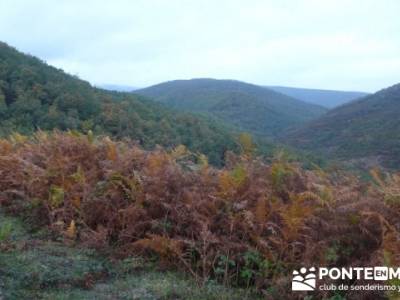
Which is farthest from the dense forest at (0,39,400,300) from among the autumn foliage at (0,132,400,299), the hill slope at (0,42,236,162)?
the hill slope at (0,42,236,162)

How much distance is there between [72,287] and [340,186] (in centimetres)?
284

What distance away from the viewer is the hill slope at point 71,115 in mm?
33231

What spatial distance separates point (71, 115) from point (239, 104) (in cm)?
11762

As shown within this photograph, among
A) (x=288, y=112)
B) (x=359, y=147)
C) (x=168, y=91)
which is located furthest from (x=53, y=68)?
(x=168, y=91)

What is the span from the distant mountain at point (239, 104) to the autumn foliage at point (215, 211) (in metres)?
118

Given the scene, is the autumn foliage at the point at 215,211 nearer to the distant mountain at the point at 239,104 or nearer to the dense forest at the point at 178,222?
the dense forest at the point at 178,222

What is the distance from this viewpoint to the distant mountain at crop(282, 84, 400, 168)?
79.2m

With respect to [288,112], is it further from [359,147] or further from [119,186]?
[119,186]

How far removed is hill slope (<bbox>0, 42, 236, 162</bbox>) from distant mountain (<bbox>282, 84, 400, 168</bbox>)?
33.7 metres

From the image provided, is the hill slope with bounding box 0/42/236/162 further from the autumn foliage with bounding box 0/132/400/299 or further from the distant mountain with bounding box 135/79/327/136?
the distant mountain with bounding box 135/79/327/136

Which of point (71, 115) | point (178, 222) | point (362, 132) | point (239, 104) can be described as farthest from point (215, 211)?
point (239, 104)

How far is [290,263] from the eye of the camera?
4.56m

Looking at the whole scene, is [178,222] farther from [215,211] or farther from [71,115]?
[71,115]

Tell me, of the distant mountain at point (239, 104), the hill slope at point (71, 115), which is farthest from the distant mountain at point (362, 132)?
the hill slope at point (71, 115)
